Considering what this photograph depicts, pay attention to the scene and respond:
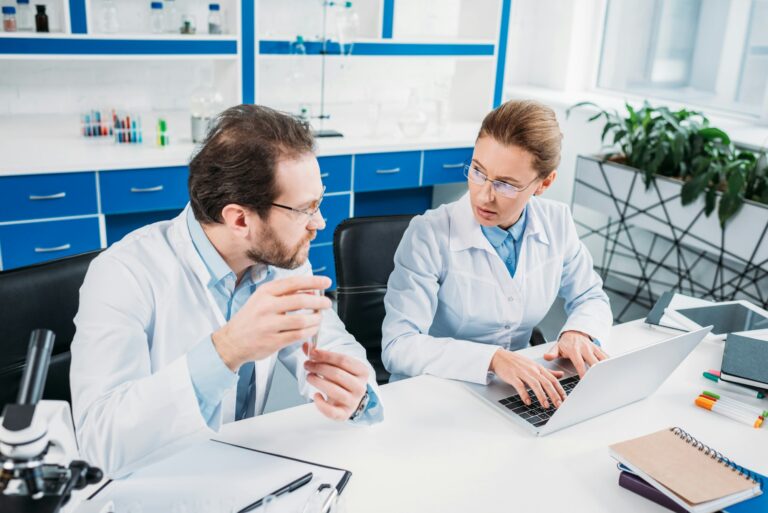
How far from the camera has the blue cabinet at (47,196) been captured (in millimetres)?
2623

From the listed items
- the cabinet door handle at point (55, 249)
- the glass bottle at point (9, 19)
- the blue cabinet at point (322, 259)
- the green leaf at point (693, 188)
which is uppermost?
the glass bottle at point (9, 19)

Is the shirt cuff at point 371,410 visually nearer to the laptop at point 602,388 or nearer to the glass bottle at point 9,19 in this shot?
the laptop at point 602,388

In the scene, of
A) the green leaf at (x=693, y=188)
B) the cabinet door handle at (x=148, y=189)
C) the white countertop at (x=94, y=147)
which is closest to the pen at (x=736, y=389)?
the green leaf at (x=693, y=188)

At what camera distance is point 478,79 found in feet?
13.2

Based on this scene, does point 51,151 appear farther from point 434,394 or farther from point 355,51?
point 434,394

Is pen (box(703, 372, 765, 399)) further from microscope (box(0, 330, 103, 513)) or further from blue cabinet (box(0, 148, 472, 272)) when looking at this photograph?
blue cabinet (box(0, 148, 472, 272))

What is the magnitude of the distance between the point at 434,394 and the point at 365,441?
23 cm

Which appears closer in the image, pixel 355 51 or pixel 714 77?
pixel 355 51

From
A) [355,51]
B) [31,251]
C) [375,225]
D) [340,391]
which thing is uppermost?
[355,51]

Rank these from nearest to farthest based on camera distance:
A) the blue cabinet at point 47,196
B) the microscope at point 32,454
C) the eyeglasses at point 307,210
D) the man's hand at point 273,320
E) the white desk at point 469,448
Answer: the microscope at point 32,454 < the man's hand at point 273,320 < the white desk at point 469,448 < the eyeglasses at point 307,210 < the blue cabinet at point 47,196

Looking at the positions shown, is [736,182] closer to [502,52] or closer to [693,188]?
[693,188]

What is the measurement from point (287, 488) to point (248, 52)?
2481 millimetres

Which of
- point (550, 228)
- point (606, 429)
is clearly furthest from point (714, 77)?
point (606, 429)

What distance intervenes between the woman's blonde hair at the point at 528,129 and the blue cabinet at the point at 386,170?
5.81ft
